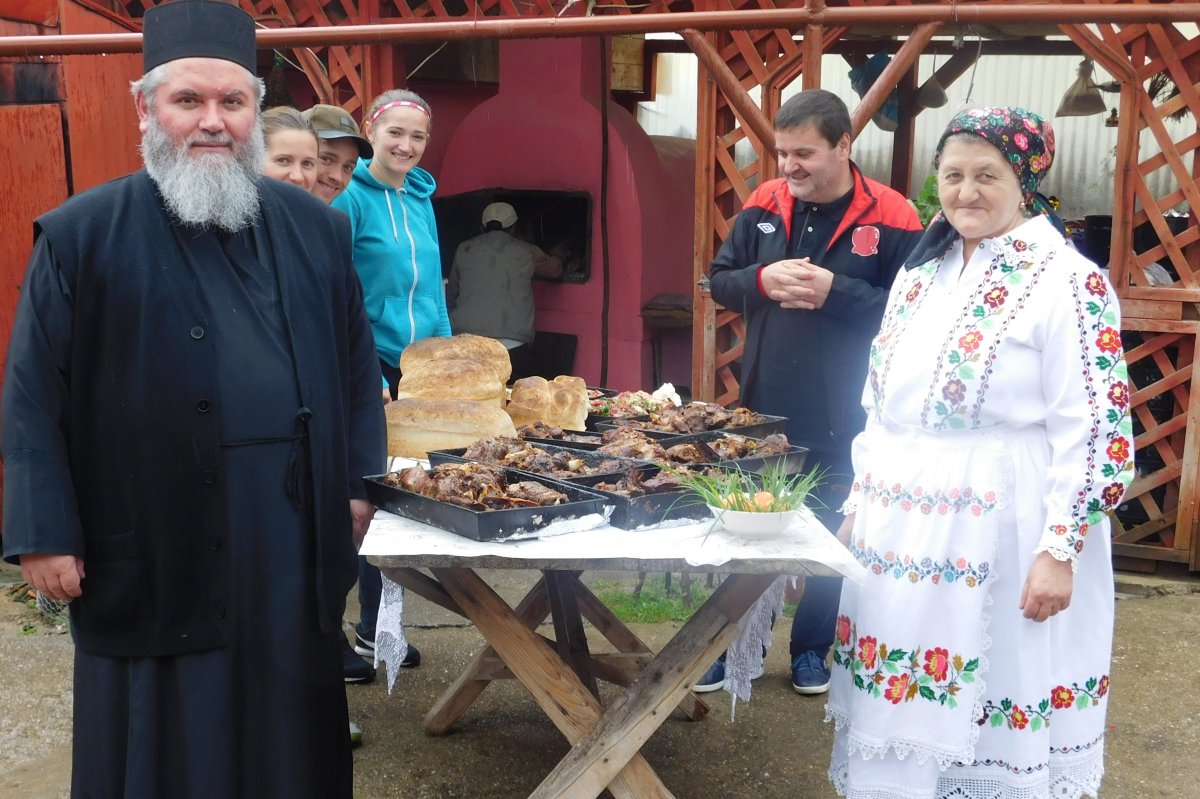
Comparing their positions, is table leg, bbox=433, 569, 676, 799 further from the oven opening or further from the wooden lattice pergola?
the oven opening

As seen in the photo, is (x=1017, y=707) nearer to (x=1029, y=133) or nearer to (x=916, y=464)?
(x=916, y=464)

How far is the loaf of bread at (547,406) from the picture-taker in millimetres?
4020

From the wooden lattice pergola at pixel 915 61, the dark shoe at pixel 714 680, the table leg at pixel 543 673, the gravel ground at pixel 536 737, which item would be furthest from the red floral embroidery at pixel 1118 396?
the wooden lattice pergola at pixel 915 61

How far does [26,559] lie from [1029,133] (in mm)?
2450

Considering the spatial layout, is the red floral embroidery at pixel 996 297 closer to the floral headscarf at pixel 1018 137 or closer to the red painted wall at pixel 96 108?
the floral headscarf at pixel 1018 137

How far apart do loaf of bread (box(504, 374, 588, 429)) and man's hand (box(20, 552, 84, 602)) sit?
178 cm

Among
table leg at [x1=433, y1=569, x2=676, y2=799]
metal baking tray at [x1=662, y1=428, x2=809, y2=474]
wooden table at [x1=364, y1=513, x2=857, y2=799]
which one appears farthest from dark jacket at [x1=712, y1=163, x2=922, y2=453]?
table leg at [x1=433, y1=569, x2=676, y2=799]

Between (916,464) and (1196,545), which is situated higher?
(916,464)

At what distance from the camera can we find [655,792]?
3.11 metres

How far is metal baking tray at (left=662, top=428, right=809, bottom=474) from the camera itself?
10.9ft

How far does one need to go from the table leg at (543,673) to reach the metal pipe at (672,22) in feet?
9.59

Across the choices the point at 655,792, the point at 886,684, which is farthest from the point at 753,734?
the point at 886,684

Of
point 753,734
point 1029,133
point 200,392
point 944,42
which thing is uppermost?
point 944,42

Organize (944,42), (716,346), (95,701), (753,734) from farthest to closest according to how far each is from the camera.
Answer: (944,42)
(716,346)
(753,734)
(95,701)
